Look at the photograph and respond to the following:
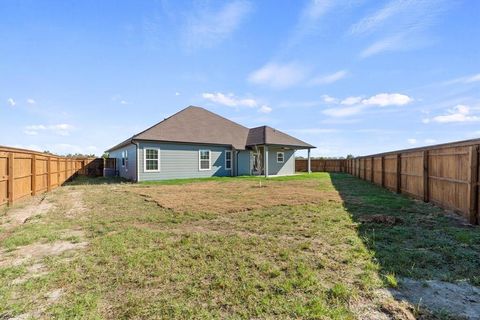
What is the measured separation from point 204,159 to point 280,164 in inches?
291

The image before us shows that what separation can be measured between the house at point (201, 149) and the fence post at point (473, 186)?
13115 millimetres

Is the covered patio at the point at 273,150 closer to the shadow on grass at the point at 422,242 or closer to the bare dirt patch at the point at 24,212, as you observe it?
the shadow on grass at the point at 422,242


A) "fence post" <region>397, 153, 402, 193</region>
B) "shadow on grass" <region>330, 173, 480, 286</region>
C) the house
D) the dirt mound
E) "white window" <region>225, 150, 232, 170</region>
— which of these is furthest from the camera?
"white window" <region>225, 150, 232, 170</region>

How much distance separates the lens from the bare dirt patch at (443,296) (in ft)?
7.27

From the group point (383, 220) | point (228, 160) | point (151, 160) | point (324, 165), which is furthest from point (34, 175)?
point (324, 165)

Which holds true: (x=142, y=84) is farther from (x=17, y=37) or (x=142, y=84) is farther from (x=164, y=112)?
(x=164, y=112)

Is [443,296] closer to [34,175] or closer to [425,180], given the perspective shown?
[425,180]

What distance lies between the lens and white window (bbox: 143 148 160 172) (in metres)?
15.4

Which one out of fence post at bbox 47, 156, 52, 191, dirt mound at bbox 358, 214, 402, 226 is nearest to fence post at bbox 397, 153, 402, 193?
dirt mound at bbox 358, 214, 402, 226

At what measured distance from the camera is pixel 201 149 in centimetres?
1798

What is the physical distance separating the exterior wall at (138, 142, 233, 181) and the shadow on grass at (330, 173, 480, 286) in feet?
40.8

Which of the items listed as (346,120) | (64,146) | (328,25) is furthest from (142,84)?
(64,146)

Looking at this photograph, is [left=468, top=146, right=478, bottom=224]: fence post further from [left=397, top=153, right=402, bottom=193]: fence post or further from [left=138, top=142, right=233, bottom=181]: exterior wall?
[left=138, top=142, right=233, bottom=181]: exterior wall

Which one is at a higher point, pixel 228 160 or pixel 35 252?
pixel 228 160
